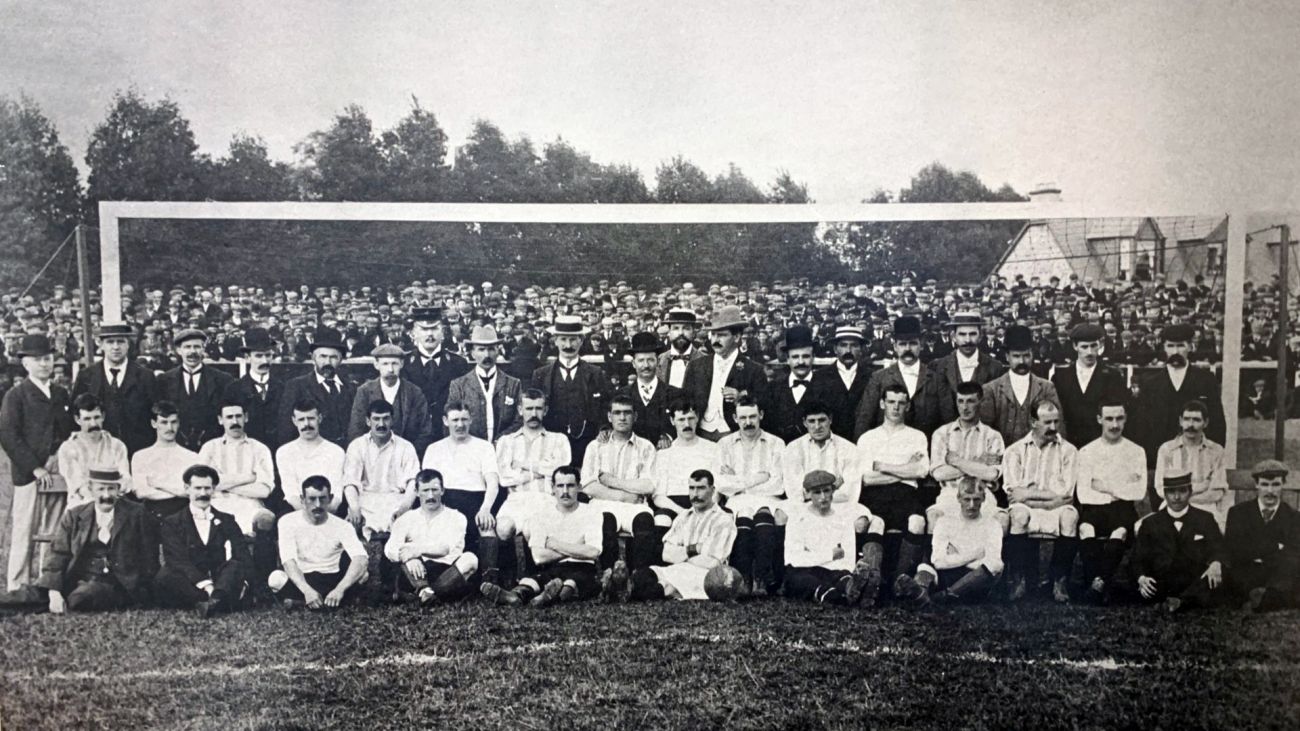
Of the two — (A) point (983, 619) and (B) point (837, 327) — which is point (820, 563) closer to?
(A) point (983, 619)

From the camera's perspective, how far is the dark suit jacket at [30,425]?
3551 millimetres

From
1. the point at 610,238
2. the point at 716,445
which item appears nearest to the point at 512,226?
the point at 610,238

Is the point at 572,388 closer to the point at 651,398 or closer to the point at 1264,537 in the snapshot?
the point at 651,398

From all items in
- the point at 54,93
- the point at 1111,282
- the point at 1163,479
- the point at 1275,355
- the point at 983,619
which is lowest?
the point at 983,619

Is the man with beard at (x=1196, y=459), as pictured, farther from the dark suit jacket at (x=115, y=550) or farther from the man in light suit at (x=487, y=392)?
the dark suit jacket at (x=115, y=550)

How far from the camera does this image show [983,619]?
353 cm

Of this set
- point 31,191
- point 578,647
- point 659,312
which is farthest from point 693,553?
point 31,191

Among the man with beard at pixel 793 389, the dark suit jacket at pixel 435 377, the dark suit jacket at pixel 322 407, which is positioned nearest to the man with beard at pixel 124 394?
the dark suit jacket at pixel 322 407

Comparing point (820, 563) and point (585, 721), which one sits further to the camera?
point (820, 563)

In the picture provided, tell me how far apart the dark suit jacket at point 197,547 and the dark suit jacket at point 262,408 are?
33 cm

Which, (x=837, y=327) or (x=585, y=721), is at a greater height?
(x=837, y=327)

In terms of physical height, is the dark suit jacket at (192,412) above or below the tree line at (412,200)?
below

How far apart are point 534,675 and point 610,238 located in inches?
64.6

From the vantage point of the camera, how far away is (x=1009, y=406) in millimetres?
3582
